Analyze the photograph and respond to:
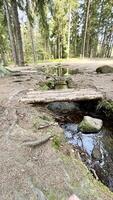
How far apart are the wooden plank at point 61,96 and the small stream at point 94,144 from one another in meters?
0.35

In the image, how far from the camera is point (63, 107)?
5.51 meters

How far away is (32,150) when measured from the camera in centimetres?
280

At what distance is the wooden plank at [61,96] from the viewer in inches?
202

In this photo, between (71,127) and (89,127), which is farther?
(71,127)

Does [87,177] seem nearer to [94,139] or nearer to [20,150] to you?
[20,150]

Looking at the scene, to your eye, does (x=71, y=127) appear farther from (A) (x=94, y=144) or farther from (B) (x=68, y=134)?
(A) (x=94, y=144)

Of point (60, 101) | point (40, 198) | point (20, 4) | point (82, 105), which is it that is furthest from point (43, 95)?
point (20, 4)

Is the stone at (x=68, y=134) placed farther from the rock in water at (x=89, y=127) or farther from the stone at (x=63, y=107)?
the stone at (x=63, y=107)

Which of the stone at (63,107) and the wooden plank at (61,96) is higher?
the wooden plank at (61,96)

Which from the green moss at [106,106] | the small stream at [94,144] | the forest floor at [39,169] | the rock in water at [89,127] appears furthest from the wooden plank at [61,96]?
the forest floor at [39,169]

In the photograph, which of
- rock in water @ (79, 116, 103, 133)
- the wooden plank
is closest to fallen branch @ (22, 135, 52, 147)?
rock in water @ (79, 116, 103, 133)

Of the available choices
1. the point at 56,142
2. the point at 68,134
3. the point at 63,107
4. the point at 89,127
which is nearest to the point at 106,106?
the point at 89,127

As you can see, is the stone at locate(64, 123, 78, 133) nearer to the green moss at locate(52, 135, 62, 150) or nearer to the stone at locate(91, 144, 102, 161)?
the stone at locate(91, 144, 102, 161)

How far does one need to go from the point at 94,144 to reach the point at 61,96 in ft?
5.31
